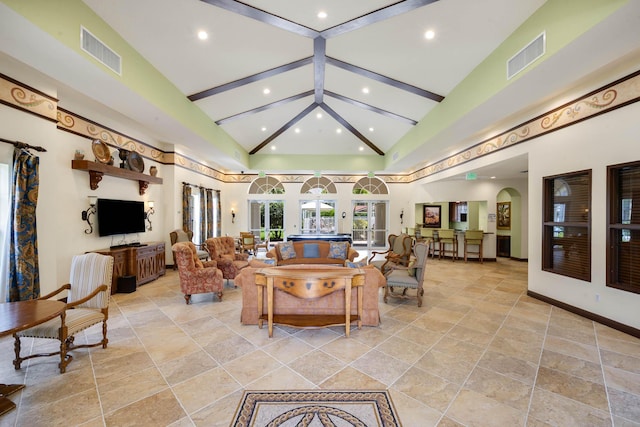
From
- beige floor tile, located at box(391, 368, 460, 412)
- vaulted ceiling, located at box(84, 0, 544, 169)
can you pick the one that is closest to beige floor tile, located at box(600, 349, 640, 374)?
beige floor tile, located at box(391, 368, 460, 412)

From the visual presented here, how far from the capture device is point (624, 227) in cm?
343

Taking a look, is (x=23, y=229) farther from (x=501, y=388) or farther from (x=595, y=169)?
(x=595, y=169)

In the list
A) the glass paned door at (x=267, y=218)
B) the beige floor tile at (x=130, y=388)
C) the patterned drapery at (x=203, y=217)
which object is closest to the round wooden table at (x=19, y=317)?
the beige floor tile at (x=130, y=388)

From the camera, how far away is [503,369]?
2.59 meters

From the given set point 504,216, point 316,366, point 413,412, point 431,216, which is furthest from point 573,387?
point 504,216

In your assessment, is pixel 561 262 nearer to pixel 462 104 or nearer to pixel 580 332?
pixel 580 332

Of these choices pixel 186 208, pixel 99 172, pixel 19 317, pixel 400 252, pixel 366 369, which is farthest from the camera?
pixel 186 208

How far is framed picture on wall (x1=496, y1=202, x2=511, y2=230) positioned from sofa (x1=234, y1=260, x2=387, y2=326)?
821 centimetres

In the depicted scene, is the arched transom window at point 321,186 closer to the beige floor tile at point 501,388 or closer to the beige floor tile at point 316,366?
the beige floor tile at point 316,366

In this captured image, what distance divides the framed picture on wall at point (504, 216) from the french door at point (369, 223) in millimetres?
4104

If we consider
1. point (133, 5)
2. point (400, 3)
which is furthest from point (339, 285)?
point (133, 5)

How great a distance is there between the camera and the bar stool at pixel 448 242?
8.59 meters

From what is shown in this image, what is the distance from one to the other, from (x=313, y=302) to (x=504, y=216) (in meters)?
9.12

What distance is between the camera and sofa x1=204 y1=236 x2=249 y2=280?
5.63 metres
